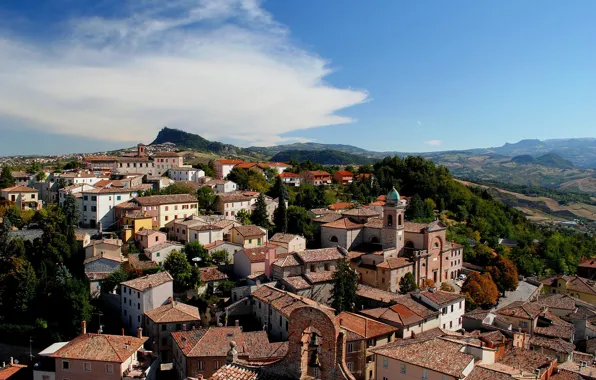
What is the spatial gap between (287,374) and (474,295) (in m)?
35.9

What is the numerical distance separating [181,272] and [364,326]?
48.6 feet

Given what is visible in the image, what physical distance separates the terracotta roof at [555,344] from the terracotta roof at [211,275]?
22541 millimetres

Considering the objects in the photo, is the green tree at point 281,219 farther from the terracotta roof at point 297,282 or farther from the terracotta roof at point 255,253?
the terracotta roof at point 297,282

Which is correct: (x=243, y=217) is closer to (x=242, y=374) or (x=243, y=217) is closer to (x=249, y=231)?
(x=249, y=231)

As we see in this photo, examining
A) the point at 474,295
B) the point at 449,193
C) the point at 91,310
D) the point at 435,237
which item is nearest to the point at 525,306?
the point at 474,295

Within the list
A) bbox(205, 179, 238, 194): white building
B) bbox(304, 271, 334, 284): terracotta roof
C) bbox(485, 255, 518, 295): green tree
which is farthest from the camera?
bbox(205, 179, 238, 194): white building

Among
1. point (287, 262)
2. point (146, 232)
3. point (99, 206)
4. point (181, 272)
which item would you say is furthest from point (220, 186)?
point (287, 262)

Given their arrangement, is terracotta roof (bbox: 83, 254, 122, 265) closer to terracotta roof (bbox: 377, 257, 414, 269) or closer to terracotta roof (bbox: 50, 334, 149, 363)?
terracotta roof (bbox: 50, 334, 149, 363)

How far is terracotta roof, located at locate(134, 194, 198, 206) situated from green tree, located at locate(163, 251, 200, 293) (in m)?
11.0

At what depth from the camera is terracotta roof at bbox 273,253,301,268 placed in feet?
126

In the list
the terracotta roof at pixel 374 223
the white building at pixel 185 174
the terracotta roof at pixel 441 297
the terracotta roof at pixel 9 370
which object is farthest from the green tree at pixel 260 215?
the terracotta roof at pixel 9 370

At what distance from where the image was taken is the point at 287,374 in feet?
45.4

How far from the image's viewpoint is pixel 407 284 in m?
41.7

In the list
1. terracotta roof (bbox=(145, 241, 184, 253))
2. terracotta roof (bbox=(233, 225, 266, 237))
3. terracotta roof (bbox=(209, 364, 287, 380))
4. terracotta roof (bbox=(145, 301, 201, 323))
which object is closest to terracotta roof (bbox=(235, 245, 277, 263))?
terracotta roof (bbox=(233, 225, 266, 237))
